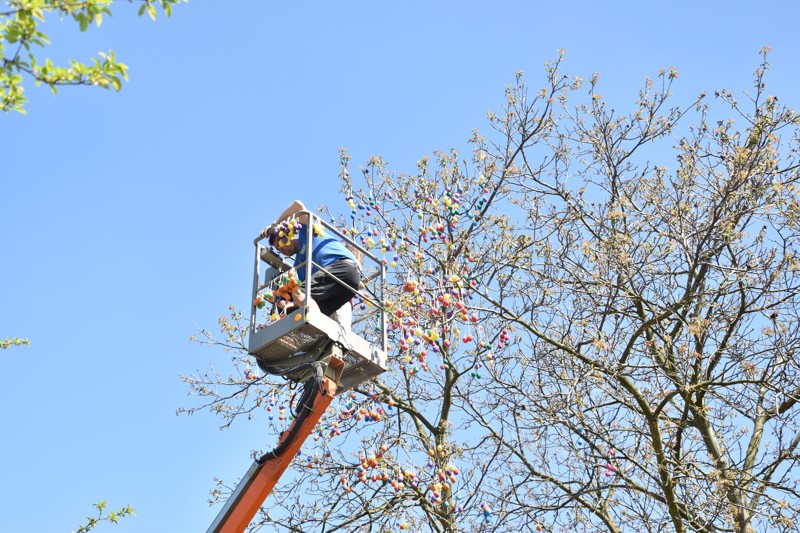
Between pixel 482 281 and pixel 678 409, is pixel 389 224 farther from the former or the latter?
pixel 678 409

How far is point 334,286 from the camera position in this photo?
277 inches

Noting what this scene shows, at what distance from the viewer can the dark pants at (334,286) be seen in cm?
699

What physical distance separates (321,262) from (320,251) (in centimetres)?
9

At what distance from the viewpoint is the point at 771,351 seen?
8.89m

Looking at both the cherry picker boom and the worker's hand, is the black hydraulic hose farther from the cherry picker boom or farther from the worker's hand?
the worker's hand

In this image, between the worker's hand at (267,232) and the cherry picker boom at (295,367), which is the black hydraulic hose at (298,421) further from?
the worker's hand at (267,232)

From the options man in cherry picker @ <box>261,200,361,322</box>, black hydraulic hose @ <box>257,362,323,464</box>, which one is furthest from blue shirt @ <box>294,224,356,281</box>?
black hydraulic hose @ <box>257,362,323,464</box>

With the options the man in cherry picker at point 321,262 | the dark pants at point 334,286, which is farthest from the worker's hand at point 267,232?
the dark pants at point 334,286

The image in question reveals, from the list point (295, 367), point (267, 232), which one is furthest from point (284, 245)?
point (295, 367)

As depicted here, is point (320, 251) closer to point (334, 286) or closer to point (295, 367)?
point (334, 286)

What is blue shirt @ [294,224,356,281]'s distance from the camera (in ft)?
23.6

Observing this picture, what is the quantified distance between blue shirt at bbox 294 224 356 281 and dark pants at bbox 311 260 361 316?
71mm

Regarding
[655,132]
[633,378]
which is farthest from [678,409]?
[655,132]

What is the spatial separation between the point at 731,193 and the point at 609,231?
1.43 metres
